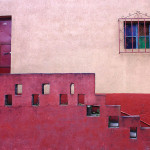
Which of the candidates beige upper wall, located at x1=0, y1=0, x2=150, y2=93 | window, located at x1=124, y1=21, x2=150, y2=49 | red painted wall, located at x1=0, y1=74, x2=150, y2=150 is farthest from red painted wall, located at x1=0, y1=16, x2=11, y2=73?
window, located at x1=124, y1=21, x2=150, y2=49

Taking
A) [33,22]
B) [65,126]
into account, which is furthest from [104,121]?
[33,22]

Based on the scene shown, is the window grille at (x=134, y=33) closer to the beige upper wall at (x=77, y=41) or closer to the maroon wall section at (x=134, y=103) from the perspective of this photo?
the beige upper wall at (x=77, y=41)

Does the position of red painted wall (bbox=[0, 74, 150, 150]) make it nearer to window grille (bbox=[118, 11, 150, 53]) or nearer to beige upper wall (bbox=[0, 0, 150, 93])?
beige upper wall (bbox=[0, 0, 150, 93])

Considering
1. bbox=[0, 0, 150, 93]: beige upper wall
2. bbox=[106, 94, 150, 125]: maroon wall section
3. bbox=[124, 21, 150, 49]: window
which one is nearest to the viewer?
bbox=[106, 94, 150, 125]: maroon wall section

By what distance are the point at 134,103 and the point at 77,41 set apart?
2.52 m

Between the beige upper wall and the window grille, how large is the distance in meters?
0.16

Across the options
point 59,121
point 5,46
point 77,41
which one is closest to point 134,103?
point 59,121

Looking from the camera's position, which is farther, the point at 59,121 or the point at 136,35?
the point at 136,35

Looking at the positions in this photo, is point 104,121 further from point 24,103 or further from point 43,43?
point 43,43

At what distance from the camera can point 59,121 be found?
4.46 meters

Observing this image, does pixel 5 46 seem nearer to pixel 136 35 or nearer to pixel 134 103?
pixel 136 35

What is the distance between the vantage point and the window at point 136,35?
235 inches

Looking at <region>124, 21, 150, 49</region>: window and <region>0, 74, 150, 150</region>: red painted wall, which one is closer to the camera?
<region>0, 74, 150, 150</region>: red painted wall

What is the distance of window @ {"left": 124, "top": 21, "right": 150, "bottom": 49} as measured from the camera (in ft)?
19.6
